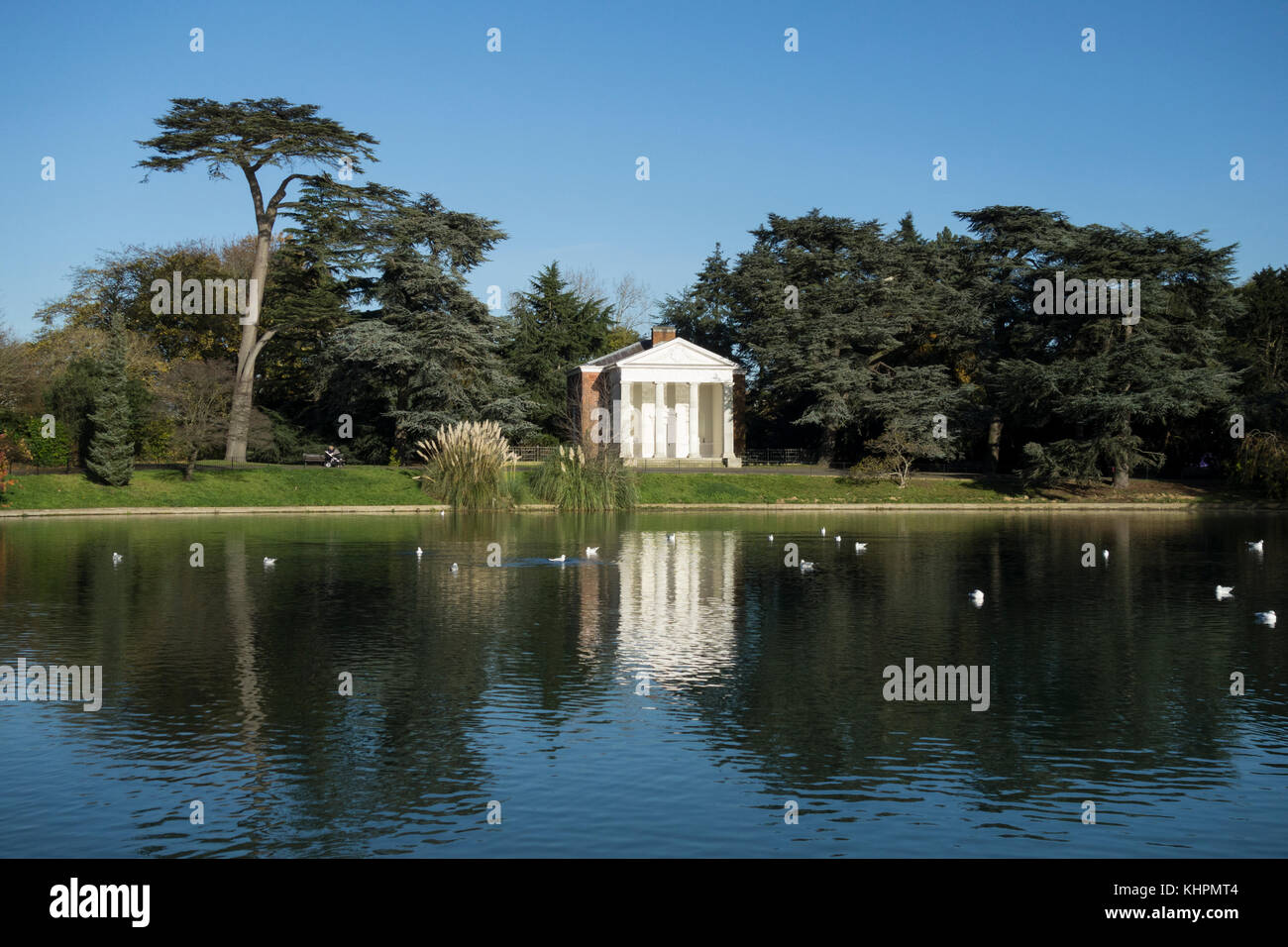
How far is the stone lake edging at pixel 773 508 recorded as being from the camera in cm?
4394

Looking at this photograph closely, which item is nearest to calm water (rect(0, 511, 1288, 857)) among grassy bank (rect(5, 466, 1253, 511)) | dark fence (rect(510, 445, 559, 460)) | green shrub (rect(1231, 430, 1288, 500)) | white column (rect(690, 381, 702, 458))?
grassy bank (rect(5, 466, 1253, 511))

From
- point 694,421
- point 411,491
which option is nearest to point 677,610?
point 411,491

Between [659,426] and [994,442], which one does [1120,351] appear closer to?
[994,442]

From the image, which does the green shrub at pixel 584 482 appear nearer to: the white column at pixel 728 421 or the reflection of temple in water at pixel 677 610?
the reflection of temple in water at pixel 677 610

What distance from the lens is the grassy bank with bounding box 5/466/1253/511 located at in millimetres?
45094

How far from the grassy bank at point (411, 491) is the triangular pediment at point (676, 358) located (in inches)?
532

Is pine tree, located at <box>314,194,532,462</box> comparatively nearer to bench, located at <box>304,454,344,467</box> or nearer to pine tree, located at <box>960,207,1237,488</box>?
bench, located at <box>304,454,344,467</box>

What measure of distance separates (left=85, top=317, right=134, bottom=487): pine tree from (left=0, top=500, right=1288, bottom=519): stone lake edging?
8.63ft

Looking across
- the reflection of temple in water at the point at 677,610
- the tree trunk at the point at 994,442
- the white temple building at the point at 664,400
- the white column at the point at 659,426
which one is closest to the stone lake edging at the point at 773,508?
the tree trunk at the point at 994,442

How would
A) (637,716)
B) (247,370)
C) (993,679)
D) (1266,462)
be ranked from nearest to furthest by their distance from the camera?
(637,716) < (993,679) < (1266,462) < (247,370)

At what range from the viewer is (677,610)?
64.7 feet

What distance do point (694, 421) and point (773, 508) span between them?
69.6ft

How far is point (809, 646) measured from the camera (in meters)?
16.2
